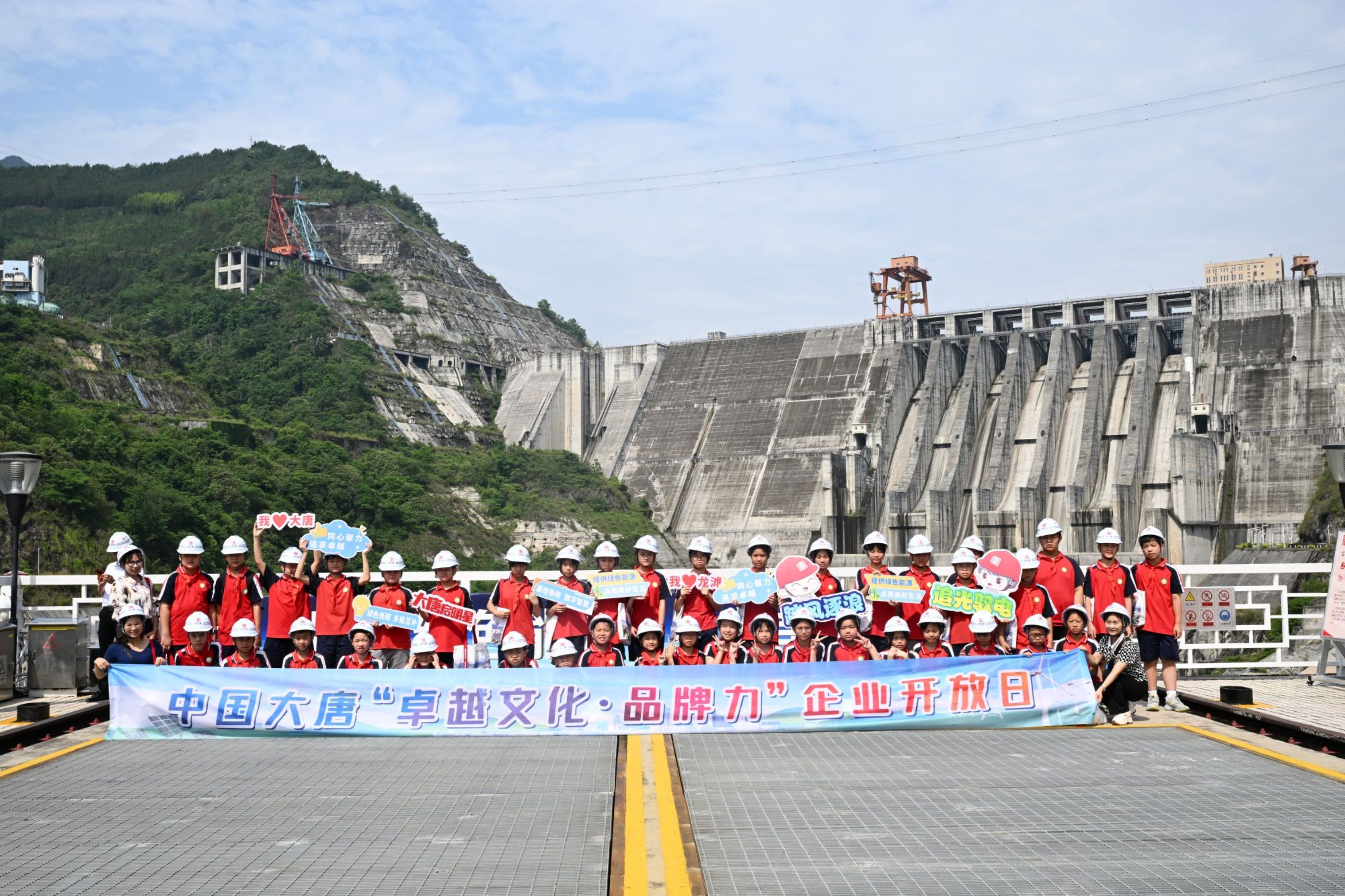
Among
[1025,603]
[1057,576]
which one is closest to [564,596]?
[1025,603]

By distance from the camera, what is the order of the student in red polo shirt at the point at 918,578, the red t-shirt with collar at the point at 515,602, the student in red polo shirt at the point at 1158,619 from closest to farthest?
the student in red polo shirt at the point at 1158,619, the student in red polo shirt at the point at 918,578, the red t-shirt with collar at the point at 515,602

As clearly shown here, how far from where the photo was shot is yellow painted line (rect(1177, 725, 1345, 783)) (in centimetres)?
743

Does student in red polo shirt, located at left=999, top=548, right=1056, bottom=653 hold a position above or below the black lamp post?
below

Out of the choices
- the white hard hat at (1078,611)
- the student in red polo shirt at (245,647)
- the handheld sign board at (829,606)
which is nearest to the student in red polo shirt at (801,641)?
the handheld sign board at (829,606)

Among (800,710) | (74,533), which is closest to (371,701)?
(800,710)

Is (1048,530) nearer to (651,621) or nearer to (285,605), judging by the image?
(651,621)

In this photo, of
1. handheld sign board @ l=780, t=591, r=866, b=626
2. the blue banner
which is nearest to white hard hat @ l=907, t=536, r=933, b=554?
handheld sign board @ l=780, t=591, r=866, b=626

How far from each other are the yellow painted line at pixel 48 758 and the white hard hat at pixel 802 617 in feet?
16.2

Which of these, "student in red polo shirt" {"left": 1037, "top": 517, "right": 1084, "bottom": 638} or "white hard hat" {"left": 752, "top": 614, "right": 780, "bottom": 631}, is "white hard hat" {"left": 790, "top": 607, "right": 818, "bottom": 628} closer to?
"white hard hat" {"left": 752, "top": 614, "right": 780, "bottom": 631}

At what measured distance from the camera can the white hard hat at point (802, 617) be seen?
9.84 metres

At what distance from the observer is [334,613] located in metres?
10.3

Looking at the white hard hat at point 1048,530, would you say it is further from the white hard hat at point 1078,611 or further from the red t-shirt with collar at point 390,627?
the red t-shirt with collar at point 390,627

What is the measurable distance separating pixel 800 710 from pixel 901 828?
3.10m

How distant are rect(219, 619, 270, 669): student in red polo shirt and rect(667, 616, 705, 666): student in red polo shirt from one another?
3011 millimetres
